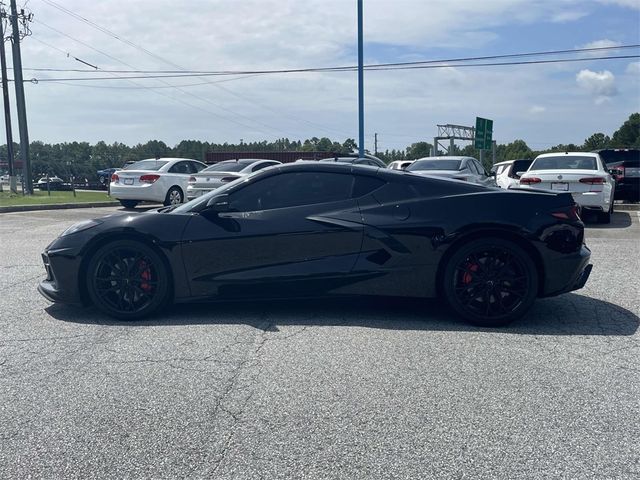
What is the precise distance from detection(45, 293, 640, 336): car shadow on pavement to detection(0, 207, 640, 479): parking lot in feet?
0.09

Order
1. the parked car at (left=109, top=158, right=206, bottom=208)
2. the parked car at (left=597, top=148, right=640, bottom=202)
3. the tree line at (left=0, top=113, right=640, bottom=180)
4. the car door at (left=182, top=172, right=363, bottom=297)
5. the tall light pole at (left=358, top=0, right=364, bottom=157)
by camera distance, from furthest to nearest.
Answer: the tree line at (left=0, top=113, right=640, bottom=180)
the tall light pole at (left=358, top=0, right=364, bottom=157)
the parked car at (left=597, top=148, right=640, bottom=202)
the parked car at (left=109, top=158, right=206, bottom=208)
the car door at (left=182, top=172, right=363, bottom=297)

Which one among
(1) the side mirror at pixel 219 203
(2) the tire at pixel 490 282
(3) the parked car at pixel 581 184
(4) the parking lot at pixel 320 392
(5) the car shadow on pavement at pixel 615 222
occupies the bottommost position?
(5) the car shadow on pavement at pixel 615 222

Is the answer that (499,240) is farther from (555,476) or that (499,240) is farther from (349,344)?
(555,476)

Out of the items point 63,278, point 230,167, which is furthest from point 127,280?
point 230,167

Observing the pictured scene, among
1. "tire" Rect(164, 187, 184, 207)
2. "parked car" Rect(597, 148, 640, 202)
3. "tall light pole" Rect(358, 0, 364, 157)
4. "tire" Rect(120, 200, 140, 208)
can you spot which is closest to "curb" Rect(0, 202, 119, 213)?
"tire" Rect(120, 200, 140, 208)

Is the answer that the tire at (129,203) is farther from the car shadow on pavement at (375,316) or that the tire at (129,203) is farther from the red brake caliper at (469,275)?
the red brake caliper at (469,275)

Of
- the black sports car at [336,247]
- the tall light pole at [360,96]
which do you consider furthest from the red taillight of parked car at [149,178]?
the black sports car at [336,247]

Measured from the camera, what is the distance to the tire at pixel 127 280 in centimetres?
583

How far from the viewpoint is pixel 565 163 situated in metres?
14.5

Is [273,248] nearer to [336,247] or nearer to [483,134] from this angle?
[336,247]

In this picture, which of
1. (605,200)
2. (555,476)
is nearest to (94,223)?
(555,476)

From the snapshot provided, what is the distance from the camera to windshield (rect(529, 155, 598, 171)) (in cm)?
1428

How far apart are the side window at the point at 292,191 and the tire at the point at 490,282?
116cm

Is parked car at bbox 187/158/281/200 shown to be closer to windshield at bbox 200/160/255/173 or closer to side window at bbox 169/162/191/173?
windshield at bbox 200/160/255/173
